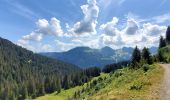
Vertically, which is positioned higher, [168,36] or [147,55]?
[168,36]

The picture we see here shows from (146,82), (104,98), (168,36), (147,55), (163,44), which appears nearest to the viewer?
(104,98)

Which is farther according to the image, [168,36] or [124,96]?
[168,36]

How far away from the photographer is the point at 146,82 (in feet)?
112

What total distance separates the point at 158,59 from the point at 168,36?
96.2 meters

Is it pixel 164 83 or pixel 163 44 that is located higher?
pixel 163 44

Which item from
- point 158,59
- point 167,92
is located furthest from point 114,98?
point 158,59

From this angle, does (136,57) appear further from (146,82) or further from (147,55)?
(146,82)

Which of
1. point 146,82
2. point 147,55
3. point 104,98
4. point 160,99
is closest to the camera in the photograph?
point 160,99

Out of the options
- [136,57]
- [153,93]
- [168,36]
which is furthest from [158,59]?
[168,36]

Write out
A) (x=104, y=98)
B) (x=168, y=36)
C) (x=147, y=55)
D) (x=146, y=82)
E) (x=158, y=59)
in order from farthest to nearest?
(x=168, y=36) → (x=158, y=59) → (x=147, y=55) → (x=146, y=82) → (x=104, y=98)

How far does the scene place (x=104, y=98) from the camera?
28.1 m

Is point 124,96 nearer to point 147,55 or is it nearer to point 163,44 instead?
point 147,55

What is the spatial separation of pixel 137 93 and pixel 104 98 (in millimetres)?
3417

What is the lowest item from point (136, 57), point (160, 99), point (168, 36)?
point (160, 99)
